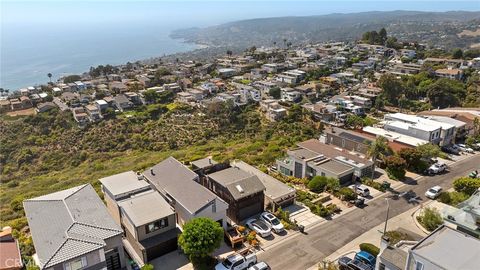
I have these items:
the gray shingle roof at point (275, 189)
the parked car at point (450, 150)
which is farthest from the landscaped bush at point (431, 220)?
the parked car at point (450, 150)

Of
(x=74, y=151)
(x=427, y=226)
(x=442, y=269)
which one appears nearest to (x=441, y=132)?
(x=427, y=226)

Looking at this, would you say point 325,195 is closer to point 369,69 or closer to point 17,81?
point 369,69

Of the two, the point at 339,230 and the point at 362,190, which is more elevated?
the point at 362,190

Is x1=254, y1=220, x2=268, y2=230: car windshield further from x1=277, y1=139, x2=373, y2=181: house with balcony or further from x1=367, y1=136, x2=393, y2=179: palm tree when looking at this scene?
x1=367, y1=136, x2=393, y2=179: palm tree

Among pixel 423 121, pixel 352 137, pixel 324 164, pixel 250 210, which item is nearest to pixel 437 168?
pixel 352 137

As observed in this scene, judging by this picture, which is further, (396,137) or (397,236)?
(396,137)

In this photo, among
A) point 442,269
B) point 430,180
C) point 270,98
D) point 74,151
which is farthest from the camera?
point 270,98

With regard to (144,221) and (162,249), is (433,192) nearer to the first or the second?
(162,249)
